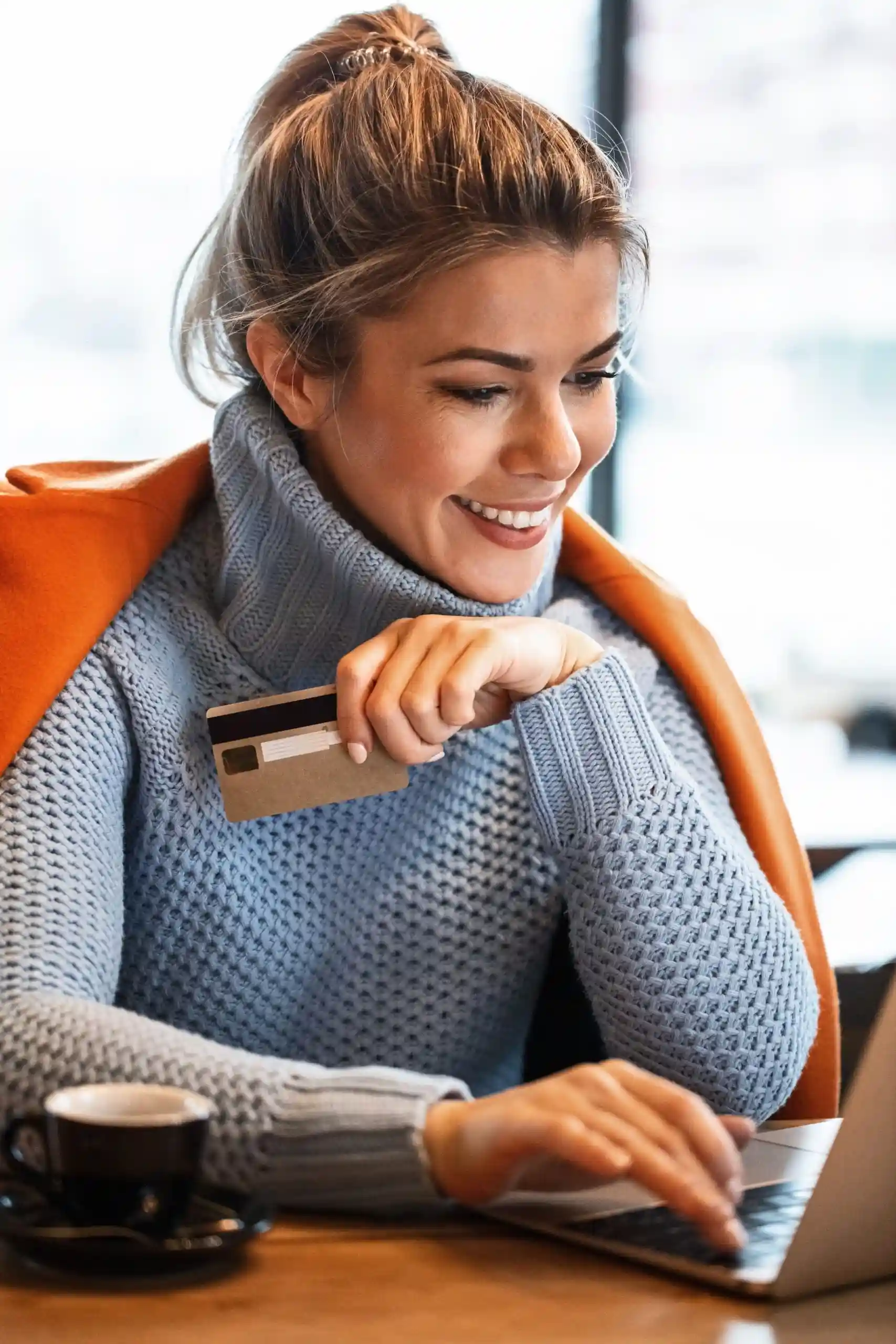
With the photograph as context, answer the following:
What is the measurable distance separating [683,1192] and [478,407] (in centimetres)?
66

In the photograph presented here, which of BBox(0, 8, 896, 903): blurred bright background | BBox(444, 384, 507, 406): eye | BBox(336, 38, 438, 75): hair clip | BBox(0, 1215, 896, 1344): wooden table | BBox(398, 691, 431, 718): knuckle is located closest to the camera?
BBox(0, 1215, 896, 1344): wooden table

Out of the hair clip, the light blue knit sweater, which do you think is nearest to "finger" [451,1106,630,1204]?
the light blue knit sweater

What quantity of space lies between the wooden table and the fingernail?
0.04 m

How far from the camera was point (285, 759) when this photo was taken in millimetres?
1156

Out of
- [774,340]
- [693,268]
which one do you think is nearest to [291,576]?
[693,268]

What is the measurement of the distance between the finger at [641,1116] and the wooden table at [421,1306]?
6 cm

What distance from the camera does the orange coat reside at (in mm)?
1222

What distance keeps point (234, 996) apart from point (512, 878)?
9.9 inches

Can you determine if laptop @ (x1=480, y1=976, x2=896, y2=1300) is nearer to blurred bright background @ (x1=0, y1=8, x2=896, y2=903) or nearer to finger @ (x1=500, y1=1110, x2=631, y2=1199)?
finger @ (x1=500, y1=1110, x2=631, y2=1199)

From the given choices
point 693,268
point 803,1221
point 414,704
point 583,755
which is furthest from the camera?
point 693,268

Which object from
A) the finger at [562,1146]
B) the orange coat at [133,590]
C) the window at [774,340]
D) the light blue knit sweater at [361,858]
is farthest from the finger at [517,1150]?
the window at [774,340]

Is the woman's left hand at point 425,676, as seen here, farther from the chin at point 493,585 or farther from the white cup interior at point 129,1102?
the white cup interior at point 129,1102

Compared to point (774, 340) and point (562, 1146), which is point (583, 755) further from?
point (774, 340)

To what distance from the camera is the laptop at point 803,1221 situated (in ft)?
2.38
